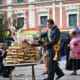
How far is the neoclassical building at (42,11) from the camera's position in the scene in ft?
168

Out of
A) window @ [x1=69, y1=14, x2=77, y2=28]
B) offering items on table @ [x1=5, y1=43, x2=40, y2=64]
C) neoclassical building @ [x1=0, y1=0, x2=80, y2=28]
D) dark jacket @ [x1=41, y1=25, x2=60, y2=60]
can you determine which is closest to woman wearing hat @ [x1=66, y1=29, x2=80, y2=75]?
dark jacket @ [x1=41, y1=25, x2=60, y2=60]

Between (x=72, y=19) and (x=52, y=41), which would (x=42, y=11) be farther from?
(x=52, y=41)

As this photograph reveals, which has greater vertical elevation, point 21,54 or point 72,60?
point 21,54

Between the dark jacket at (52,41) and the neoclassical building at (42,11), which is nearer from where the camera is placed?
the dark jacket at (52,41)

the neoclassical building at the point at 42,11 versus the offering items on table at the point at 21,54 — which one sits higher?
the offering items on table at the point at 21,54

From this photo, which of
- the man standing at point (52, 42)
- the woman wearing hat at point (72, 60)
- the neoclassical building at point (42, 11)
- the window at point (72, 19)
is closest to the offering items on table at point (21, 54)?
the man standing at point (52, 42)

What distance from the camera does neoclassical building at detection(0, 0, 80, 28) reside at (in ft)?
168

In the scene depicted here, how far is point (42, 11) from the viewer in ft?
174

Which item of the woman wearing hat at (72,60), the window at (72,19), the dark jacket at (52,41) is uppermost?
the dark jacket at (52,41)

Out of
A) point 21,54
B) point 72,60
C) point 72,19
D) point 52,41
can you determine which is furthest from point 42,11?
point 52,41

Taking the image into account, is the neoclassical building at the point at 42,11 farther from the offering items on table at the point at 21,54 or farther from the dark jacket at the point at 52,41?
the dark jacket at the point at 52,41

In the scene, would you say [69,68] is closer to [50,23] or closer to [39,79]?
[39,79]

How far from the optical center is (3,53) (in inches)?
598

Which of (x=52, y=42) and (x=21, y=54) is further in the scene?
(x=21, y=54)
